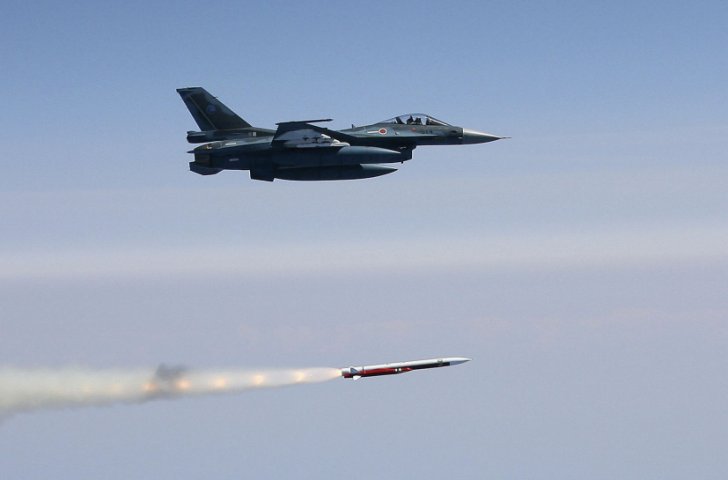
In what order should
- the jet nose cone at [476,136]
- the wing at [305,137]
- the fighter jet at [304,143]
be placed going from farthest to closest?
the jet nose cone at [476,136]
the fighter jet at [304,143]
the wing at [305,137]

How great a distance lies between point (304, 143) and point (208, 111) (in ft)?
33.9

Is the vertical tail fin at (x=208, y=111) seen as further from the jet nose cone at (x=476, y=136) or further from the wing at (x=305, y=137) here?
the jet nose cone at (x=476, y=136)

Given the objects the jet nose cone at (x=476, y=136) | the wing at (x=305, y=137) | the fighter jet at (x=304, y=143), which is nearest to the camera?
the wing at (x=305, y=137)

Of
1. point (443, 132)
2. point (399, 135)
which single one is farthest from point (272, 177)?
point (443, 132)

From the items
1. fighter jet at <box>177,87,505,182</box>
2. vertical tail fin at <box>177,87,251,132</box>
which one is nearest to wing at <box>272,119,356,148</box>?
fighter jet at <box>177,87,505,182</box>

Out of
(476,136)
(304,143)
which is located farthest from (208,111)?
(476,136)

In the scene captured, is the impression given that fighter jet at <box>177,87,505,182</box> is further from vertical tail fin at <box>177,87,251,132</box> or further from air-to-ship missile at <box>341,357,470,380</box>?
air-to-ship missile at <box>341,357,470,380</box>

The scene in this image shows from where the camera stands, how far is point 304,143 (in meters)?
59.1

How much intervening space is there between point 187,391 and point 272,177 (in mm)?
23343

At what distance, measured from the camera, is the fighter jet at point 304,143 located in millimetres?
58938

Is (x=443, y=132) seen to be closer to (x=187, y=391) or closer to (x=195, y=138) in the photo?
(x=195, y=138)

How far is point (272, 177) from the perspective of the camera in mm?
61344

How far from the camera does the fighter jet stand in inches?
2320

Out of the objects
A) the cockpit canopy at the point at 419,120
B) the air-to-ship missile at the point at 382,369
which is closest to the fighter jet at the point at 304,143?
the cockpit canopy at the point at 419,120
